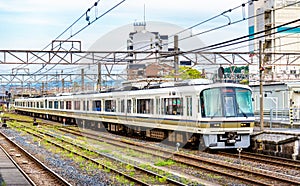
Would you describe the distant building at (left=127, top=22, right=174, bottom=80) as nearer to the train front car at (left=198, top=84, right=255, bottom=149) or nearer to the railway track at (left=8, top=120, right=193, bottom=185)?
the train front car at (left=198, top=84, right=255, bottom=149)

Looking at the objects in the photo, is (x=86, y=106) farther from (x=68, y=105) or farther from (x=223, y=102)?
(x=223, y=102)

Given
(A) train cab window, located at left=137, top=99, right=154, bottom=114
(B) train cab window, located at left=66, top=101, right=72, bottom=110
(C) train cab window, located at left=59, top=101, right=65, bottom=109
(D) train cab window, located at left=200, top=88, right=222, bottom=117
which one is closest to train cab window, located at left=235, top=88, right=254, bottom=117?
(D) train cab window, located at left=200, top=88, right=222, bottom=117

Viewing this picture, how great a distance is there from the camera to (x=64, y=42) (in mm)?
28078

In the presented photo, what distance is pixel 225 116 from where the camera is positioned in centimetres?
1744

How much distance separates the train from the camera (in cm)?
1741

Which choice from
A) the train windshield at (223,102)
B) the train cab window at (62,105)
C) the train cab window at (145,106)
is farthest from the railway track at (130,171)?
the train cab window at (62,105)

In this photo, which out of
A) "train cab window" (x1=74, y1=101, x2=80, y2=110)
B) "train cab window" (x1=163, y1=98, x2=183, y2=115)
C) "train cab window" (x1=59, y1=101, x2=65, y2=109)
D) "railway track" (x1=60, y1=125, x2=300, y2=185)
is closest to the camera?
"railway track" (x1=60, y1=125, x2=300, y2=185)

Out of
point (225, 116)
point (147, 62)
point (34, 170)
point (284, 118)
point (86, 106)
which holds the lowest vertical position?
point (34, 170)

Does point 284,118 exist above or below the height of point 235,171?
above

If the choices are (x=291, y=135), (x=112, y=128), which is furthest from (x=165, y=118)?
(x=112, y=128)

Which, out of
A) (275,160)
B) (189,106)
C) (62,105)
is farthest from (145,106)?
(62,105)

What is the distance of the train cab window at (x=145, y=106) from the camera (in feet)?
71.0

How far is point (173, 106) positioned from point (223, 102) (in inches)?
100

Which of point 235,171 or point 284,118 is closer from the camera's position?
point 235,171
